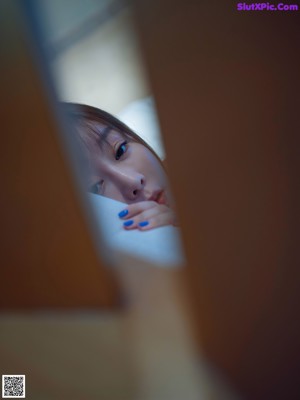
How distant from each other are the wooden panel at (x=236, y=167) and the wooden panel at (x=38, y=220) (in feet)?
0.64

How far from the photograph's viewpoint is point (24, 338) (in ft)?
2.80

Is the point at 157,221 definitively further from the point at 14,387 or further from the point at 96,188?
the point at 14,387

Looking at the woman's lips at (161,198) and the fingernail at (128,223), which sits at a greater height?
the woman's lips at (161,198)

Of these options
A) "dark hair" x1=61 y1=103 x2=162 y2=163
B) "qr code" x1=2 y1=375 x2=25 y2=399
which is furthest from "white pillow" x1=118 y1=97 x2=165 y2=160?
"qr code" x1=2 y1=375 x2=25 y2=399

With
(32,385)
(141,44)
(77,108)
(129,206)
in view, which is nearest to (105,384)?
(32,385)

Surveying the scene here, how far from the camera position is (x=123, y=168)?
2.89 feet

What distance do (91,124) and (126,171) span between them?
0.11 metres

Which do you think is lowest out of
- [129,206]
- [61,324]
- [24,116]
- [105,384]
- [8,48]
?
[105,384]

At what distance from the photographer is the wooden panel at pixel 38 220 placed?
842mm

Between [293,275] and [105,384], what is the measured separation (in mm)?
409

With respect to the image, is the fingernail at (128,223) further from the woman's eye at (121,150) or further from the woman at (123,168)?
the woman's eye at (121,150)

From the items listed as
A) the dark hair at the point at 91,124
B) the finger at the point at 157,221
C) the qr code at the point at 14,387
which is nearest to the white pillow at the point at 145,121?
the dark hair at the point at 91,124

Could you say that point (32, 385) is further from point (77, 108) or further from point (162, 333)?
point (77, 108)

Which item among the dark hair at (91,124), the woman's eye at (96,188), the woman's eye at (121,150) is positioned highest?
the dark hair at (91,124)
